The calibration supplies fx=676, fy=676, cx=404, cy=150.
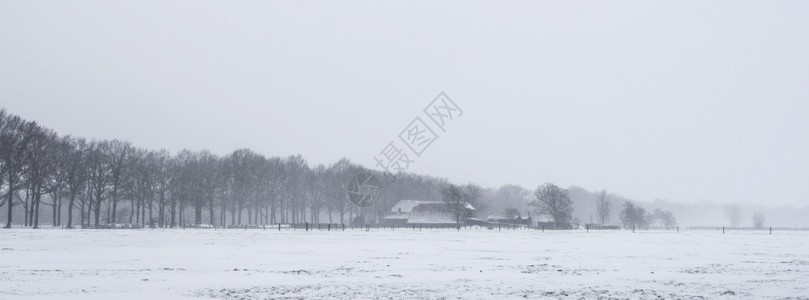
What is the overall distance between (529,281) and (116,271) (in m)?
13.8

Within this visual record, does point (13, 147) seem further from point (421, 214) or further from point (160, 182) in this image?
point (421, 214)

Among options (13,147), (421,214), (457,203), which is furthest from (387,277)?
(421,214)

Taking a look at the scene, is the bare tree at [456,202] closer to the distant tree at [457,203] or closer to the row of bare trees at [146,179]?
the distant tree at [457,203]

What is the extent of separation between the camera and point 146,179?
95.5 metres

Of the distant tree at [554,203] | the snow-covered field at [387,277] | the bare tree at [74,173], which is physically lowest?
the snow-covered field at [387,277]

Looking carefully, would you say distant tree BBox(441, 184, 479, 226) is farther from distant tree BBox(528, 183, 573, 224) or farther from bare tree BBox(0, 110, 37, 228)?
bare tree BBox(0, 110, 37, 228)

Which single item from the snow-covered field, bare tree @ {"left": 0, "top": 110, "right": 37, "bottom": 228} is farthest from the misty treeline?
the snow-covered field

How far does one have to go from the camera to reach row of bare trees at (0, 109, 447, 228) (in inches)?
2992

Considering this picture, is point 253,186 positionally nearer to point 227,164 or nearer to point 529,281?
point 227,164

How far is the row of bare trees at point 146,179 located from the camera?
76.0 metres

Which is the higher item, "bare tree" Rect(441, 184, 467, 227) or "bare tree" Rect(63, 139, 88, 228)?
"bare tree" Rect(63, 139, 88, 228)

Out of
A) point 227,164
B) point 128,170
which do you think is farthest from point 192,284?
point 227,164

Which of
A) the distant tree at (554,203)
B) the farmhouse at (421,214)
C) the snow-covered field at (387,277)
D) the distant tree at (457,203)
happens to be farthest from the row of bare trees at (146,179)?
the snow-covered field at (387,277)

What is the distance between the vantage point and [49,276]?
2088cm
